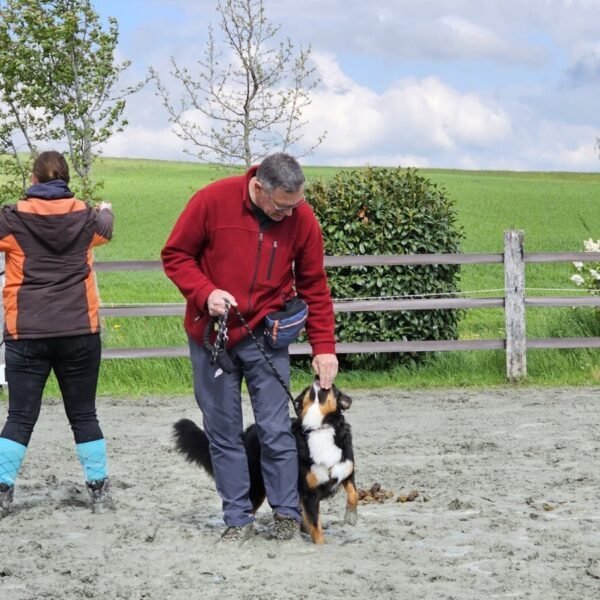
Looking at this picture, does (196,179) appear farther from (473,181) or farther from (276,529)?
(276,529)

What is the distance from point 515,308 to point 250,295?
689cm

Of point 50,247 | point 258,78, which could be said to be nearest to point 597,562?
point 50,247

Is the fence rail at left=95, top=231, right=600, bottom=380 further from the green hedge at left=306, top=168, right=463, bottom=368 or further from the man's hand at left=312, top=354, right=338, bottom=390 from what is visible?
the man's hand at left=312, top=354, right=338, bottom=390

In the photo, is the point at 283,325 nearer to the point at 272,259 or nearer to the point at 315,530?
the point at 272,259

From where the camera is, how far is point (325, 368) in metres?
5.48

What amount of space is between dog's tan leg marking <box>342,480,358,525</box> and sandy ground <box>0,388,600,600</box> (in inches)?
3.6

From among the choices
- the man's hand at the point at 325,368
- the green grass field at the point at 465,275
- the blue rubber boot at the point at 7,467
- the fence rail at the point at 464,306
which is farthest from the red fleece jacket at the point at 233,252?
the green grass field at the point at 465,275

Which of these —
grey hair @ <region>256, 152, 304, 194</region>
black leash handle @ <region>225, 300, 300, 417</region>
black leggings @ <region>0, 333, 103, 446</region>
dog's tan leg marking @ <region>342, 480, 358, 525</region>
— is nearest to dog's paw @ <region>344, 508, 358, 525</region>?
dog's tan leg marking @ <region>342, 480, 358, 525</region>

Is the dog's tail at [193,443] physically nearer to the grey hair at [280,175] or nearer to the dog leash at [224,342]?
the dog leash at [224,342]

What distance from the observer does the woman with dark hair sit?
6039 mm

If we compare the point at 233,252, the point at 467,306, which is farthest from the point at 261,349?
the point at 467,306

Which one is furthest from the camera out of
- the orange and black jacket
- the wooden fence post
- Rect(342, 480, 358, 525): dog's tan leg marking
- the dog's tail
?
the wooden fence post

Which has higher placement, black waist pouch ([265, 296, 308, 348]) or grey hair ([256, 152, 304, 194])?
grey hair ([256, 152, 304, 194])

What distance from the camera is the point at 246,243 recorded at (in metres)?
5.28
